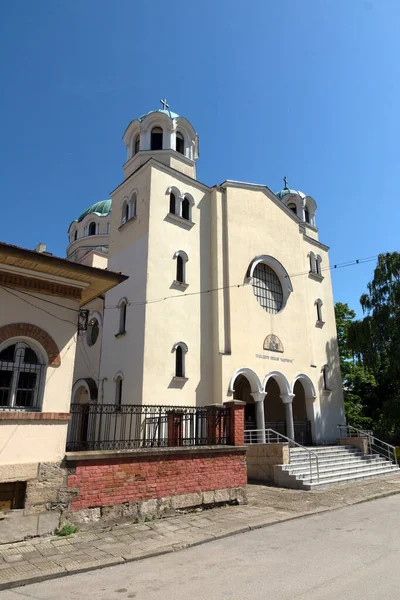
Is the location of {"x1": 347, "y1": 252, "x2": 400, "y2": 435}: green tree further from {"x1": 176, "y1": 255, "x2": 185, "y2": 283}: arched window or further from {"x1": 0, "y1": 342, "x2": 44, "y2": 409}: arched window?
{"x1": 0, "y1": 342, "x2": 44, "y2": 409}: arched window

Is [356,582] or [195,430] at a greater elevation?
[195,430]

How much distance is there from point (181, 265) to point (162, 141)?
6.32 meters

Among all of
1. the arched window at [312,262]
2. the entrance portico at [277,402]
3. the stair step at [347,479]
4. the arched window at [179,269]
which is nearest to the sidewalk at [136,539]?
the stair step at [347,479]

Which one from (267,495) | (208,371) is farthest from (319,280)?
(267,495)

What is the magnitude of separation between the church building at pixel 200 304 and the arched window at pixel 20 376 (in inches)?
253

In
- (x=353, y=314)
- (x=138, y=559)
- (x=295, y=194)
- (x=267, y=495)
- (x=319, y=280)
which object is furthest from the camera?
(x=353, y=314)

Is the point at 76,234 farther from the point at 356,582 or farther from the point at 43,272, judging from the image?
the point at 356,582

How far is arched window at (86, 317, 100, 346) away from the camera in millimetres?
18625

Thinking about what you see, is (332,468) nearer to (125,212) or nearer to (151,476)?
(151,476)

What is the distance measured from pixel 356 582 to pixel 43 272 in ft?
22.8

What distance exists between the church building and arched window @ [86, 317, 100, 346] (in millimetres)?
64

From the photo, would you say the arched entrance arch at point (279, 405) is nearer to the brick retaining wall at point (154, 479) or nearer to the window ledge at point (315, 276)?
the window ledge at point (315, 276)

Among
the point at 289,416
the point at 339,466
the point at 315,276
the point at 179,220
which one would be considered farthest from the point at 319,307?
the point at 179,220

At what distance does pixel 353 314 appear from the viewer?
30.8 metres
